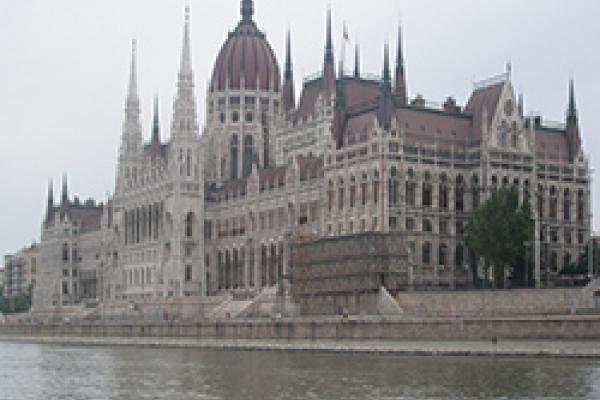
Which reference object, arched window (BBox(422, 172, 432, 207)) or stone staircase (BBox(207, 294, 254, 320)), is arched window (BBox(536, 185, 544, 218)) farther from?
stone staircase (BBox(207, 294, 254, 320))

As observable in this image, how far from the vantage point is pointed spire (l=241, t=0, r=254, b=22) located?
17100 centimetres

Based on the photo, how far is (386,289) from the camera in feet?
327

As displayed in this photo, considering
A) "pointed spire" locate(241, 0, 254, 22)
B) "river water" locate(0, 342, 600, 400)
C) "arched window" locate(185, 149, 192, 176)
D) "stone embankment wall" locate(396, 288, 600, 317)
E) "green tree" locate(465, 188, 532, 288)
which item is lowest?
"river water" locate(0, 342, 600, 400)

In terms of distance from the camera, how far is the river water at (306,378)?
54.6 meters

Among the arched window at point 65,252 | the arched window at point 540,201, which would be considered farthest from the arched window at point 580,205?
the arched window at point 65,252

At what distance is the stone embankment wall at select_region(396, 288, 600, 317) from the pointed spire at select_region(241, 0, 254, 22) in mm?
82743

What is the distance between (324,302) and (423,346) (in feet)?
93.6

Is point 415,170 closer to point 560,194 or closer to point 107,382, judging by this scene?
point 560,194

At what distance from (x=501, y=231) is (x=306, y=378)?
4239 cm

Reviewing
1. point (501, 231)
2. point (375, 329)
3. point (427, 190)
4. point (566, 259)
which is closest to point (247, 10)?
point (427, 190)

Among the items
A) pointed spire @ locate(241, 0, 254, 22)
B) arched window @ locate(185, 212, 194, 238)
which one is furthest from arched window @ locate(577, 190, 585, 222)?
pointed spire @ locate(241, 0, 254, 22)

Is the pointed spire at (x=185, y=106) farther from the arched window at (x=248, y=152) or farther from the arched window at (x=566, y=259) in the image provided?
the arched window at (x=566, y=259)

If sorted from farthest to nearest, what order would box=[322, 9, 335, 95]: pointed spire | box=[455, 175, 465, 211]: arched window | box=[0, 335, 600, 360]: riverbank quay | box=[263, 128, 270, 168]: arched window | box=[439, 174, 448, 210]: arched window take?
box=[263, 128, 270, 168]: arched window
box=[322, 9, 335, 95]: pointed spire
box=[455, 175, 465, 211]: arched window
box=[439, 174, 448, 210]: arched window
box=[0, 335, 600, 360]: riverbank quay

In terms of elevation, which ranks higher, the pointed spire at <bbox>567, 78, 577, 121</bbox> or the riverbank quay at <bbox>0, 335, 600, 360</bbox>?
the pointed spire at <bbox>567, 78, 577, 121</bbox>
